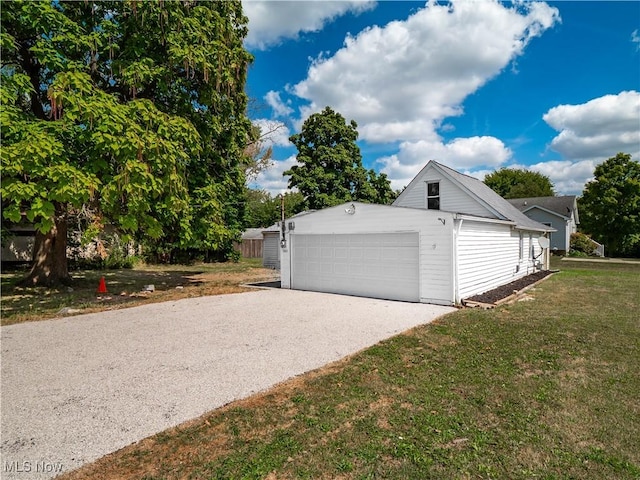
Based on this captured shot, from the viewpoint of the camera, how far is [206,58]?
10.2 m

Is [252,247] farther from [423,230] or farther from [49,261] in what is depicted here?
[423,230]

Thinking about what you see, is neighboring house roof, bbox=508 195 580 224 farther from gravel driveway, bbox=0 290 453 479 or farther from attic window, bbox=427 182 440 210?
gravel driveway, bbox=0 290 453 479

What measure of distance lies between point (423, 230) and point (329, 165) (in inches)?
682

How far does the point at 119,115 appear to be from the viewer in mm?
8148

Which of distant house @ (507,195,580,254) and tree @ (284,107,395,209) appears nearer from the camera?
tree @ (284,107,395,209)

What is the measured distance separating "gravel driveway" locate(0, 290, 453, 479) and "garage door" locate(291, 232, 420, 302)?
1037 mm

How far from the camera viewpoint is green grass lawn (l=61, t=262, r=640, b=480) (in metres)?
2.59

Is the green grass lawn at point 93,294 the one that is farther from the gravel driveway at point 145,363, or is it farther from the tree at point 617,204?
the tree at point 617,204

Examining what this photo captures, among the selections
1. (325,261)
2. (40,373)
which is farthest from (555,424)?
(325,261)

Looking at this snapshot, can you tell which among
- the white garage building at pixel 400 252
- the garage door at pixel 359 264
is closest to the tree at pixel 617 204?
the white garage building at pixel 400 252

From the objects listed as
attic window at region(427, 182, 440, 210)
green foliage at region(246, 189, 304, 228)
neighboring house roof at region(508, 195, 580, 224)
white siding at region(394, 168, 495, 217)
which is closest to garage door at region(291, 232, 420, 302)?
white siding at region(394, 168, 495, 217)

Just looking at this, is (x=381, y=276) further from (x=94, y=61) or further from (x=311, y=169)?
(x=311, y=169)

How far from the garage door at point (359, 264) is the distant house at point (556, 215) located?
25.0 metres

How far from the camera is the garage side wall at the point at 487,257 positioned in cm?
947
